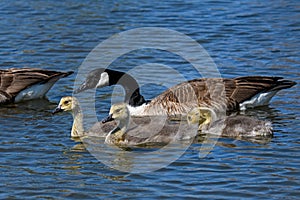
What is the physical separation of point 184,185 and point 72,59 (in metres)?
7.09

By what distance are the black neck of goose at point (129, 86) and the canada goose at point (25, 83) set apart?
83cm

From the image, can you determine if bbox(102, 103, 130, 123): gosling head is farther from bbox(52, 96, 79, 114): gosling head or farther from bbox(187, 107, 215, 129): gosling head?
bbox(187, 107, 215, 129): gosling head

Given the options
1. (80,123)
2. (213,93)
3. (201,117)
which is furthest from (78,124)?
(213,93)

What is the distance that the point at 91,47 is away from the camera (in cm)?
1662

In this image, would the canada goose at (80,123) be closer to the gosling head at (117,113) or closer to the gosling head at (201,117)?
the gosling head at (117,113)

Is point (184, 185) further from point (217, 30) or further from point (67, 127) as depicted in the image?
point (217, 30)

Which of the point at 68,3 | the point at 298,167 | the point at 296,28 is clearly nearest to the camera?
the point at 298,167

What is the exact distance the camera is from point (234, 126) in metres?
11.3

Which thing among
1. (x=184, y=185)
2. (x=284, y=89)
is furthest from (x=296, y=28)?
(x=184, y=185)

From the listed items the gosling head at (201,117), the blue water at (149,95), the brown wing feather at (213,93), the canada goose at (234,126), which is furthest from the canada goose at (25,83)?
the canada goose at (234,126)

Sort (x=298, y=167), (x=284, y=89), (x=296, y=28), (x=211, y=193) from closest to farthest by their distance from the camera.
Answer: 1. (x=211, y=193)
2. (x=298, y=167)
3. (x=284, y=89)
4. (x=296, y=28)

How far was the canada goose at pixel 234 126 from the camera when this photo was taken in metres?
11.1

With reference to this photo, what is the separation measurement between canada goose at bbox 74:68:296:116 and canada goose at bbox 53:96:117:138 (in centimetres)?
108

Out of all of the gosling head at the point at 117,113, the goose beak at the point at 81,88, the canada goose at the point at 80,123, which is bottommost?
the canada goose at the point at 80,123
